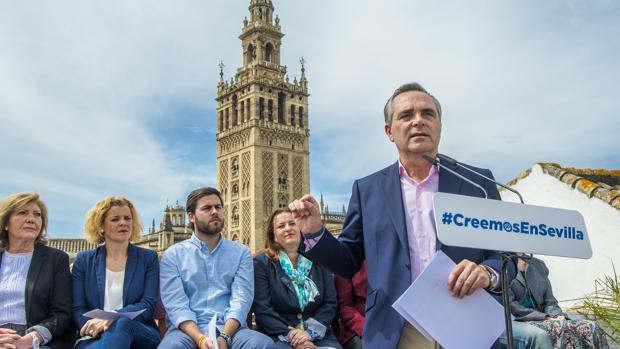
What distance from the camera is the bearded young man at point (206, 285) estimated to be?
3980 mm

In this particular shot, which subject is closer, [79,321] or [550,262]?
[79,321]

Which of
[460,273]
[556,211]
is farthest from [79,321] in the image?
[556,211]

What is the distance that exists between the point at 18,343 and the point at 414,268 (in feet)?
9.35

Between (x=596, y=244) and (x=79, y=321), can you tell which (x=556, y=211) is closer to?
(x=79, y=321)

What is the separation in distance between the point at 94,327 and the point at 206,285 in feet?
2.82

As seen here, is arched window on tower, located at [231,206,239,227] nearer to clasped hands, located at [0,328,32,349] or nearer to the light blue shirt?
the light blue shirt

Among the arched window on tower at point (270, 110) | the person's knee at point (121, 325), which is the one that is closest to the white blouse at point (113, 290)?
the person's knee at point (121, 325)

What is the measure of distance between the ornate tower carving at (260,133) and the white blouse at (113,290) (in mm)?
39887

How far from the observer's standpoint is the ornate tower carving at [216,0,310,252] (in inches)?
1779

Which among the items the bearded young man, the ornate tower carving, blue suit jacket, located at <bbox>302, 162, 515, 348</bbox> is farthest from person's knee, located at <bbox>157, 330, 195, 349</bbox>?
the ornate tower carving

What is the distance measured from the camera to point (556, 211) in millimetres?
1975

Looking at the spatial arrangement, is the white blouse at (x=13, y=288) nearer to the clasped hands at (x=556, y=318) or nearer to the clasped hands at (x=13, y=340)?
the clasped hands at (x=13, y=340)

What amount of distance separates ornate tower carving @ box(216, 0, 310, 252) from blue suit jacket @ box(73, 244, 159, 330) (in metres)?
39.8

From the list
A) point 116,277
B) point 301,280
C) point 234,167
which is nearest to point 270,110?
point 234,167
